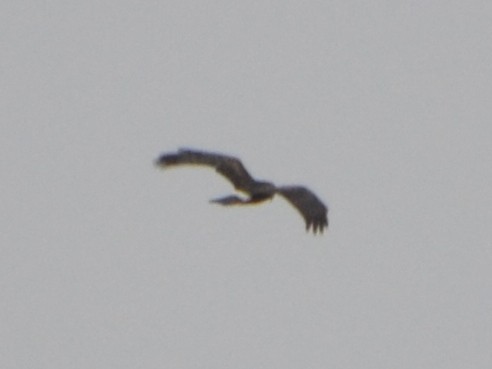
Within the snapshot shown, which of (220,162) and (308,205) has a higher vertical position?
(220,162)

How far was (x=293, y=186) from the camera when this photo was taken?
3262cm

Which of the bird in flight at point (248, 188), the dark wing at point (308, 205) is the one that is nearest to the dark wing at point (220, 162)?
the bird in flight at point (248, 188)

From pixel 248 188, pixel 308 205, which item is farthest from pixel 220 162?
pixel 308 205

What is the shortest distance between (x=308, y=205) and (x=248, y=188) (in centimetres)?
94

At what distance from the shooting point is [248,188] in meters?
32.4

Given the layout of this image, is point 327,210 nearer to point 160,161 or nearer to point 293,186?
point 293,186

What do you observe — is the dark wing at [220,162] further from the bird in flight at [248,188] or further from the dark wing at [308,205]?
the dark wing at [308,205]

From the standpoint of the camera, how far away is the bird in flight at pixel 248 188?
32125 mm

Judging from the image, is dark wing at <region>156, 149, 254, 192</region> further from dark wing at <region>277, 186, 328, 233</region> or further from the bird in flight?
dark wing at <region>277, 186, 328, 233</region>

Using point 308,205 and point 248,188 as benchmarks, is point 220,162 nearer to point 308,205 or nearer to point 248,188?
point 248,188

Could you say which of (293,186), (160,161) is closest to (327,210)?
(293,186)

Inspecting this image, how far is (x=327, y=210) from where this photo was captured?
3259 cm

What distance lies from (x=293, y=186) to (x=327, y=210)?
0.61m

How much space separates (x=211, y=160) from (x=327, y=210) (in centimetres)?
187
